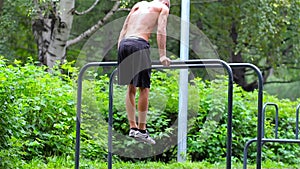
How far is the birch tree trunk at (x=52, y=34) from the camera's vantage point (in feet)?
39.2

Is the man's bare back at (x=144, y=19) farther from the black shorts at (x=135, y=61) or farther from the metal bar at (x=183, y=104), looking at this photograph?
the metal bar at (x=183, y=104)

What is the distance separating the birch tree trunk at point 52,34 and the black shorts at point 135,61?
6.30 meters

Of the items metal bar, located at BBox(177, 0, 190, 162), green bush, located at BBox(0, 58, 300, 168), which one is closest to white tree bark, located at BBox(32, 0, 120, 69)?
green bush, located at BBox(0, 58, 300, 168)

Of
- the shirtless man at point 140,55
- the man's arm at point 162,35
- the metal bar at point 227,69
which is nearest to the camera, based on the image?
the metal bar at point 227,69

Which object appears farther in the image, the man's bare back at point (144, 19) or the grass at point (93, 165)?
the grass at point (93, 165)

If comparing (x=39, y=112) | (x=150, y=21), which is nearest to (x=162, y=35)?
(x=150, y=21)

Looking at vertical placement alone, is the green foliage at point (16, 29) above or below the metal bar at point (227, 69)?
above

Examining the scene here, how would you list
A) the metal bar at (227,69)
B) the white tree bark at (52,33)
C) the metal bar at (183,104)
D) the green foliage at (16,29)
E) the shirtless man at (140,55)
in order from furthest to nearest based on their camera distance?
the green foliage at (16,29), the white tree bark at (52,33), the metal bar at (183,104), the shirtless man at (140,55), the metal bar at (227,69)

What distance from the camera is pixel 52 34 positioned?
12.2m

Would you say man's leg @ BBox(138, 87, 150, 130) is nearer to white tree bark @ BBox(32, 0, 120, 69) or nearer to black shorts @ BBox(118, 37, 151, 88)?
black shorts @ BBox(118, 37, 151, 88)

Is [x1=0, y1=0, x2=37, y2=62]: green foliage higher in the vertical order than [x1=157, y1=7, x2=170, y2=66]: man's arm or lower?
higher

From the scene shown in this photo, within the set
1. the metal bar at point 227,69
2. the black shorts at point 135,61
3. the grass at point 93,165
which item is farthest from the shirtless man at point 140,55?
the grass at point 93,165

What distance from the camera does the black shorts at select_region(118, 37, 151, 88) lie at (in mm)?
5551

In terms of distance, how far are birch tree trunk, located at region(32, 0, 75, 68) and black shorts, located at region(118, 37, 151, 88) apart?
630 cm
